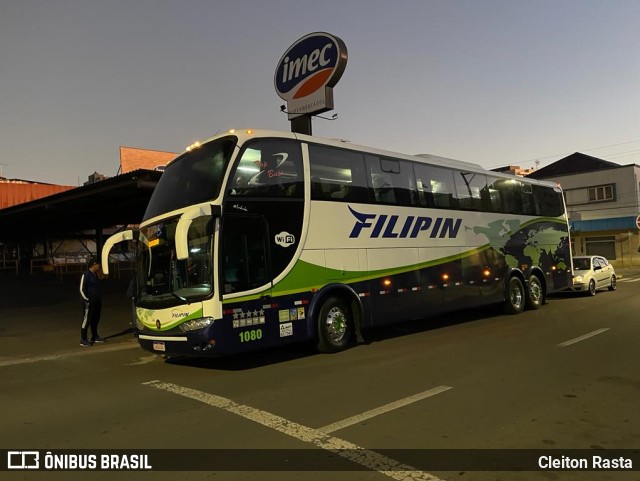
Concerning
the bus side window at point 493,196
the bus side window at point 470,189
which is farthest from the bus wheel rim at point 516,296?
the bus side window at point 470,189

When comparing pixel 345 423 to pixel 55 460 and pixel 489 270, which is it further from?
pixel 489 270

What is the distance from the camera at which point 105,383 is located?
24.7 feet

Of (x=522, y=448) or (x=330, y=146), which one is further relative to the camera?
(x=330, y=146)

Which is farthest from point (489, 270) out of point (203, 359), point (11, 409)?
point (11, 409)

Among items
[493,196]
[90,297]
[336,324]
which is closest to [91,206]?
[90,297]

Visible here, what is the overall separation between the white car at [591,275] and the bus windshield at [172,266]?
14.7m

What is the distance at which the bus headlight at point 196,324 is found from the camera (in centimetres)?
732

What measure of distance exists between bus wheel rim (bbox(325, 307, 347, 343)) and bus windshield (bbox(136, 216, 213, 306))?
2669 mm

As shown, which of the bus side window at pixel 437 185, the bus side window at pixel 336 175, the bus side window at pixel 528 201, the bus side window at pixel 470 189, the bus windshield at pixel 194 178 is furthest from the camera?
the bus side window at pixel 528 201

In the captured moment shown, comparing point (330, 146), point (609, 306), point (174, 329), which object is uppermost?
point (330, 146)

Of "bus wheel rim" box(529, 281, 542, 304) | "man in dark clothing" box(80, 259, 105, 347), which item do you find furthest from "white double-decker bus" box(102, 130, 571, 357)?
"bus wheel rim" box(529, 281, 542, 304)

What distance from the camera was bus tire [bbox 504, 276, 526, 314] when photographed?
45.6 ft

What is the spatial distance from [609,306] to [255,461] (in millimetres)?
14166

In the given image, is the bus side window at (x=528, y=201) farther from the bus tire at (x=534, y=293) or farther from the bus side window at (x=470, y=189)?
the bus side window at (x=470, y=189)
